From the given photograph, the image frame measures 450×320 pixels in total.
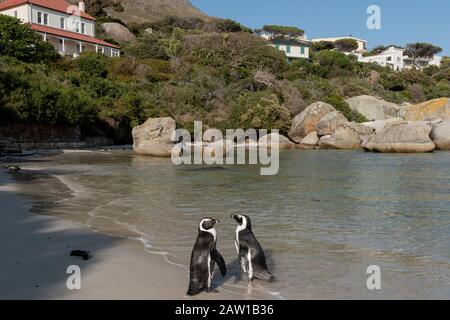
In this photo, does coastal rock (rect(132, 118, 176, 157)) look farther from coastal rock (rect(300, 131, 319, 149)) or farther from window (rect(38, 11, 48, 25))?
window (rect(38, 11, 48, 25))

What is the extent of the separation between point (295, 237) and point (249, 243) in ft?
7.79

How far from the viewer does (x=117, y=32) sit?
234ft

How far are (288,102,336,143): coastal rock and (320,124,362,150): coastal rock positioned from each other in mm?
2553

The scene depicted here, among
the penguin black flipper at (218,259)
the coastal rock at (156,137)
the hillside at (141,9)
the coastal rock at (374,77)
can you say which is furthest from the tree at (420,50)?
the penguin black flipper at (218,259)

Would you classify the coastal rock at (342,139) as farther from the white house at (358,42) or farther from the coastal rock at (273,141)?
the white house at (358,42)

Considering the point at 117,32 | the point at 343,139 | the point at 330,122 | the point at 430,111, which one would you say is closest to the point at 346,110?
the point at 430,111

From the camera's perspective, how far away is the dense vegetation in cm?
3084

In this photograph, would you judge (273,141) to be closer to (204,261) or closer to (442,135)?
(442,135)

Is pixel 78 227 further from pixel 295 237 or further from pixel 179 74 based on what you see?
pixel 179 74

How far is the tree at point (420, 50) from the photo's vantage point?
108 metres

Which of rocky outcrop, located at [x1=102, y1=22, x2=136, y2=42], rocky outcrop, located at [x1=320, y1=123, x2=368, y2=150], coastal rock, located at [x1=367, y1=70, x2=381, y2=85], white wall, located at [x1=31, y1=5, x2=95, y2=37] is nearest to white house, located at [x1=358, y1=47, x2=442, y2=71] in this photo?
coastal rock, located at [x1=367, y1=70, x2=381, y2=85]

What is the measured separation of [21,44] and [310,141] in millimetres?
25399

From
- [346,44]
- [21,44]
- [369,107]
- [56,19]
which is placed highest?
[346,44]

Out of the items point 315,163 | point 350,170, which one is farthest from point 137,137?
point 350,170
